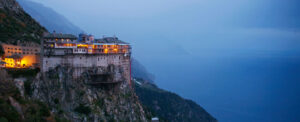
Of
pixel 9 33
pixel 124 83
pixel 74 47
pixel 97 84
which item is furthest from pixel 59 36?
pixel 9 33

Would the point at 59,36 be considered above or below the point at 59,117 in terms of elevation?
above

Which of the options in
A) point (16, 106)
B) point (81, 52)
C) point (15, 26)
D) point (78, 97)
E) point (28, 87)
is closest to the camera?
point (16, 106)

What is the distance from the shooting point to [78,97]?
186ft

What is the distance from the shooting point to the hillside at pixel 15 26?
252 ft

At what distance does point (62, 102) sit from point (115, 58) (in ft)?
51.8

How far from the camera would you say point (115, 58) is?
215ft

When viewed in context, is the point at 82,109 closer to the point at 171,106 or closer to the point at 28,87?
the point at 28,87

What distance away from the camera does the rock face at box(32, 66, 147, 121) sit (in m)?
53.4

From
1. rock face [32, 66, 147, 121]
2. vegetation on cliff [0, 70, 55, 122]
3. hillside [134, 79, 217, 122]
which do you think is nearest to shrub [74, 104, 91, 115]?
rock face [32, 66, 147, 121]

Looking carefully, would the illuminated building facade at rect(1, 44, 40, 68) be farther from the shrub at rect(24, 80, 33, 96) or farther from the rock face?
the shrub at rect(24, 80, 33, 96)

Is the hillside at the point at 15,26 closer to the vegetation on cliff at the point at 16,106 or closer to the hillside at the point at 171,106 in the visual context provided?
the vegetation on cliff at the point at 16,106

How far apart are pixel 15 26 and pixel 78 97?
40.7 m

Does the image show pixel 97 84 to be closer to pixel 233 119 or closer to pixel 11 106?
pixel 11 106

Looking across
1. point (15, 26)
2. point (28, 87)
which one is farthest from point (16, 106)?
point (15, 26)
